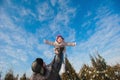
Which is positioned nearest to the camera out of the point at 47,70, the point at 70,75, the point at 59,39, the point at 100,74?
the point at 59,39

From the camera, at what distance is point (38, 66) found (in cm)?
379

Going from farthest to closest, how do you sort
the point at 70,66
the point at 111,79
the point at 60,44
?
the point at 111,79 < the point at 70,66 < the point at 60,44

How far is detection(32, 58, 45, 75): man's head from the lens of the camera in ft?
12.3

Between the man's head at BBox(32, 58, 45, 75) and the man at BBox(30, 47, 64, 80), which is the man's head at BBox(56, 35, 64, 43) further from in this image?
the man's head at BBox(32, 58, 45, 75)

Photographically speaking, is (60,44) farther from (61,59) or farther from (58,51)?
(61,59)

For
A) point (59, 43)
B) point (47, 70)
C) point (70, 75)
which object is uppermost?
point (70, 75)

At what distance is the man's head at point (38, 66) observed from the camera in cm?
374

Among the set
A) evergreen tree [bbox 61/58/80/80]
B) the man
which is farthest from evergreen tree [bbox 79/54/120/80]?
the man

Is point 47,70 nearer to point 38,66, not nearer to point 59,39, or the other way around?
point 38,66

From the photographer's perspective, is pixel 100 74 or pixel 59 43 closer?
pixel 59 43

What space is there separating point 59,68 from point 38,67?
530mm

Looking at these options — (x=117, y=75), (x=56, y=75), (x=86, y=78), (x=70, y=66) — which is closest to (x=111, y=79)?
(x=117, y=75)

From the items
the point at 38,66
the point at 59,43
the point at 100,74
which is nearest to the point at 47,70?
the point at 38,66

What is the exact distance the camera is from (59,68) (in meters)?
3.93
